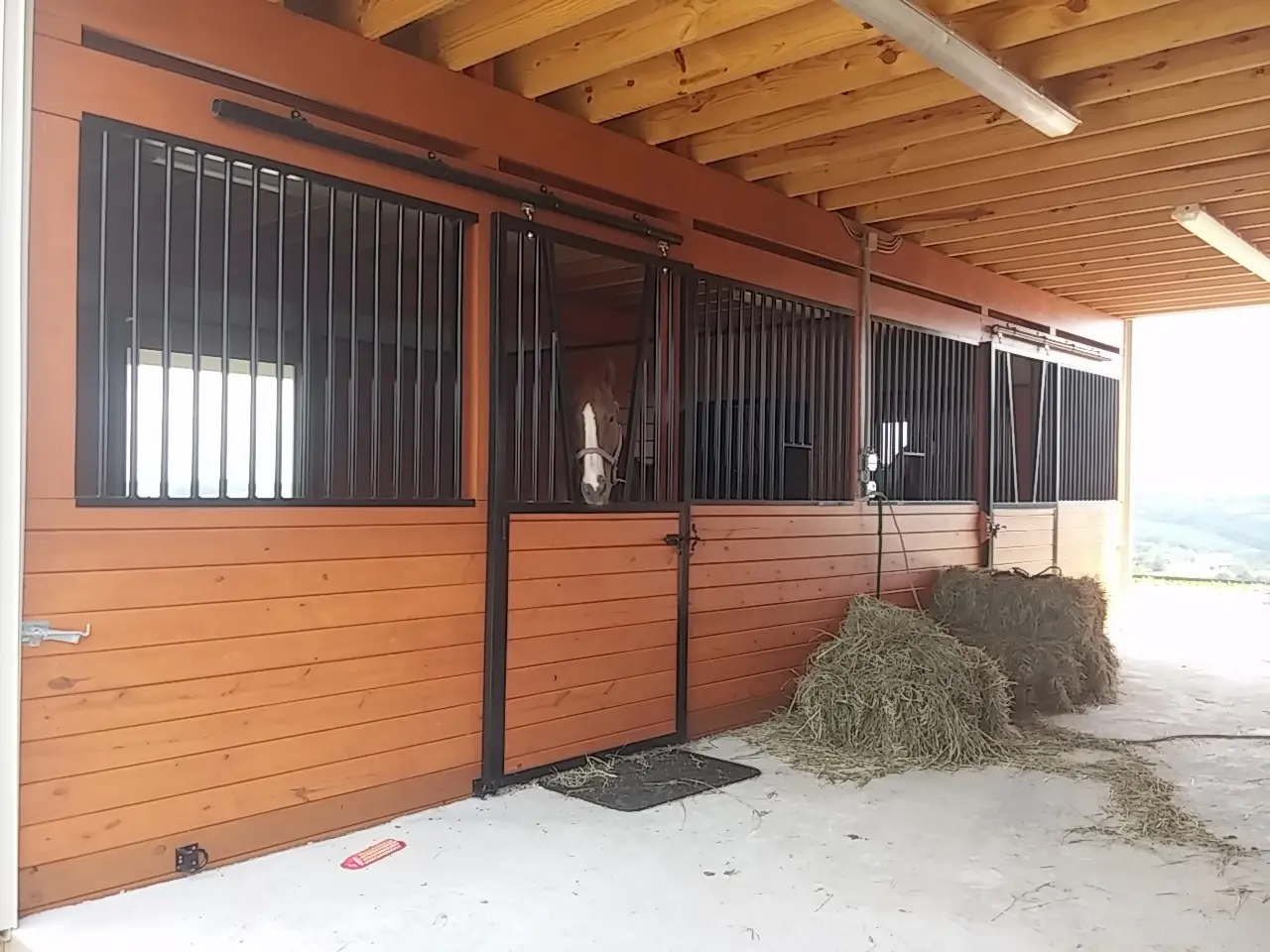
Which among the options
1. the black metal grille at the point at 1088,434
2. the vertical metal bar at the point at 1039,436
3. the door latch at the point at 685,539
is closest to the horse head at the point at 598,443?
the door latch at the point at 685,539

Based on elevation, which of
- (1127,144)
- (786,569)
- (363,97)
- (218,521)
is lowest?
(786,569)

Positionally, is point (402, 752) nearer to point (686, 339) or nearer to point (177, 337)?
point (686, 339)

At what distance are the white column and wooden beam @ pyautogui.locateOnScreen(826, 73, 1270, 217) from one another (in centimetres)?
349

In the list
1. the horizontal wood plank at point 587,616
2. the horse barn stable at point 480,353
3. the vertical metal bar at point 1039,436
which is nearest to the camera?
the horse barn stable at point 480,353

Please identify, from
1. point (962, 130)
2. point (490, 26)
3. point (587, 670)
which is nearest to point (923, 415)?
point (962, 130)

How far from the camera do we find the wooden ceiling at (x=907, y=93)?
10.3 feet

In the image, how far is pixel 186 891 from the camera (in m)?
2.59

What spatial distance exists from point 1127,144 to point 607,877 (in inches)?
143

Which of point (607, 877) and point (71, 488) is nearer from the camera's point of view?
point (71, 488)

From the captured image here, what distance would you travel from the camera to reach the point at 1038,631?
17.0ft

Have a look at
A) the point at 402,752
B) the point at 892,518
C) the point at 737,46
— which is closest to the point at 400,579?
the point at 402,752

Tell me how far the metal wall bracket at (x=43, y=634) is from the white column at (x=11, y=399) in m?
0.03

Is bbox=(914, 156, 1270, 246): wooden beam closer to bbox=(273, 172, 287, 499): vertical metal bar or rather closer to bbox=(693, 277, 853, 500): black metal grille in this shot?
bbox=(693, 277, 853, 500): black metal grille

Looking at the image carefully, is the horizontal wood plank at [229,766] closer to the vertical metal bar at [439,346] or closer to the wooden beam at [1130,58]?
the vertical metal bar at [439,346]
